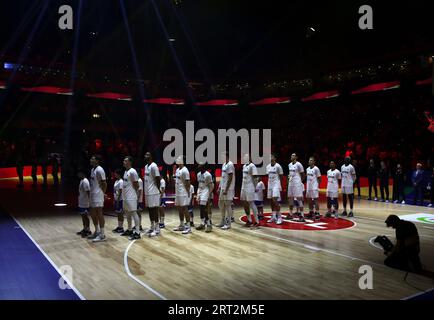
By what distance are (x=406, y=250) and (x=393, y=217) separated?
0.58 meters

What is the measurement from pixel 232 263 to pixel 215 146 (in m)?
18.7

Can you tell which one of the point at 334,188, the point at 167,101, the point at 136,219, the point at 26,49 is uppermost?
the point at 26,49

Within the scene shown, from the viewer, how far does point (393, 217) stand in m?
6.33

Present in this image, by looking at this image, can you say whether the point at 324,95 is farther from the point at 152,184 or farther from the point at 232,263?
the point at 232,263

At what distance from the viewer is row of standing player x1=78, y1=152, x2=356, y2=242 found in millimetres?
8633

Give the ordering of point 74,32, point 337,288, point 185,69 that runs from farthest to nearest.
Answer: point 185,69 < point 74,32 < point 337,288

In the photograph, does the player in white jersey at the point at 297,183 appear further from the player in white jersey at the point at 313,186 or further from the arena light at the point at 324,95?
the arena light at the point at 324,95

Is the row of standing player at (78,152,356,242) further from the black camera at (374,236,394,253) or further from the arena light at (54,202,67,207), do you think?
the arena light at (54,202,67,207)

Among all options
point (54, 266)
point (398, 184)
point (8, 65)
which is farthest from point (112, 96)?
point (54, 266)

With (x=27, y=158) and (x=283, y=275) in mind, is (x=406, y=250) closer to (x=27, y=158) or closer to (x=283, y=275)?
(x=283, y=275)

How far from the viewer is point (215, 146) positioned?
25.6 metres

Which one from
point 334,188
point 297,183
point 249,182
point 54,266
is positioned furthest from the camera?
point 334,188

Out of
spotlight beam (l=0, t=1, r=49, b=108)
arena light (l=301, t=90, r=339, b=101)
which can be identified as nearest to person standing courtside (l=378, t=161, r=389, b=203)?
arena light (l=301, t=90, r=339, b=101)
